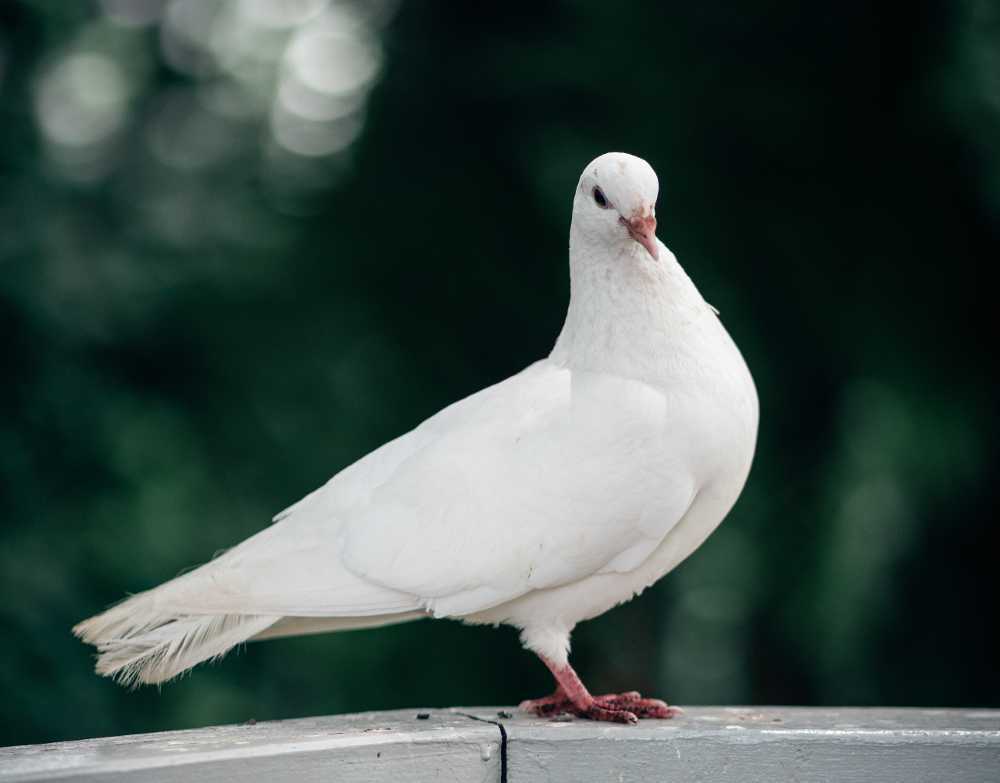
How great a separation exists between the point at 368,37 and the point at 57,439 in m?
2.80

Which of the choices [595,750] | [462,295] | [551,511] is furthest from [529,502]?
[462,295]

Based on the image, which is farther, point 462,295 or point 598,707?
point 462,295

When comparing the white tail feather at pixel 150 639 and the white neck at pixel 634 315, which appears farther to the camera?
the white neck at pixel 634 315

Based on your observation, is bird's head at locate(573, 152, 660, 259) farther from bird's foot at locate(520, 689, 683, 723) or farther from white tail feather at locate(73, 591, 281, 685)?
white tail feather at locate(73, 591, 281, 685)

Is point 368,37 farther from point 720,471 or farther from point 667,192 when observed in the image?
point 720,471

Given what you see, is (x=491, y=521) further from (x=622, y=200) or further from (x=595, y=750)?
(x=622, y=200)

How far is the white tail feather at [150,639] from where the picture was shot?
3.30m

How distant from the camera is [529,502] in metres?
3.35

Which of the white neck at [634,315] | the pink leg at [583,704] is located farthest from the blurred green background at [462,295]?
the pink leg at [583,704]

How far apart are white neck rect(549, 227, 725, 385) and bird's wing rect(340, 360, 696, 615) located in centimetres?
7

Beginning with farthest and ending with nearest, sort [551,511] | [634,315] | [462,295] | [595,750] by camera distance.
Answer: [462,295] < [634,315] < [551,511] < [595,750]

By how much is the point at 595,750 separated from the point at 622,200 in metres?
1.39

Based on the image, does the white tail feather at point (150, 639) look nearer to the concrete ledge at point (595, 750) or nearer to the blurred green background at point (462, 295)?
the concrete ledge at point (595, 750)

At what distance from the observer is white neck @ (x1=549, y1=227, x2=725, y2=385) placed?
11.4ft
